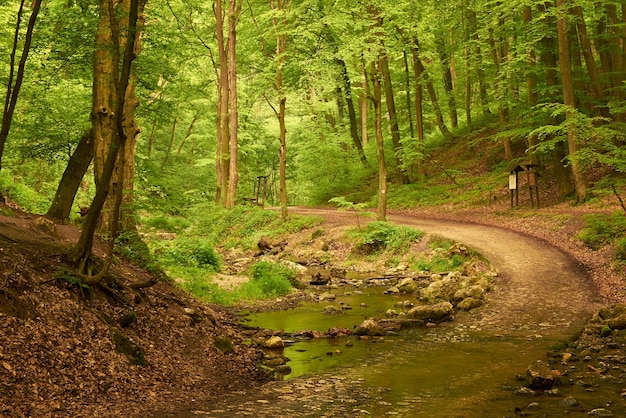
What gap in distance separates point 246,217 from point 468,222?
479 inches

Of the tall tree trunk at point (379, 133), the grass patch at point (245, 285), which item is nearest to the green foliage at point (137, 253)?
the grass patch at point (245, 285)

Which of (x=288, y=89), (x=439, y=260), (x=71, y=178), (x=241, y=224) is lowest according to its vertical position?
(x=439, y=260)

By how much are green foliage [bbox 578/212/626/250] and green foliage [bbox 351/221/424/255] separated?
19.1ft

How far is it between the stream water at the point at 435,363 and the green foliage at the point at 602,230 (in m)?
5.80

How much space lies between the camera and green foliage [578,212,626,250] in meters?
16.1

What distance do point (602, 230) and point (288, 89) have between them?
54.6 feet

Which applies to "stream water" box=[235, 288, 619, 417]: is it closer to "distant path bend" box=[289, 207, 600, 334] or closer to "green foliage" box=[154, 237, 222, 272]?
"distant path bend" box=[289, 207, 600, 334]

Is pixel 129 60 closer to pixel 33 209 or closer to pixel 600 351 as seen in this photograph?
pixel 600 351

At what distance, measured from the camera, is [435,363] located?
29.6ft

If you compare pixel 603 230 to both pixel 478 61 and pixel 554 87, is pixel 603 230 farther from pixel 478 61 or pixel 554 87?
pixel 478 61

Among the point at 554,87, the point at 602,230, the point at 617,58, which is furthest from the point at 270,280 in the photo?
the point at 617,58

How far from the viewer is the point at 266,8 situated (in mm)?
32781

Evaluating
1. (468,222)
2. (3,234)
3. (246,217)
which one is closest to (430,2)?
(468,222)

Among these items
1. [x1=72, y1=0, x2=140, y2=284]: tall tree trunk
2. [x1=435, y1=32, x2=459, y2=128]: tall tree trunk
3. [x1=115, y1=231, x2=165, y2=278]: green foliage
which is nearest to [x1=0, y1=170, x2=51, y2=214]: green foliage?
[x1=115, y1=231, x2=165, y2=278]: green foliage
